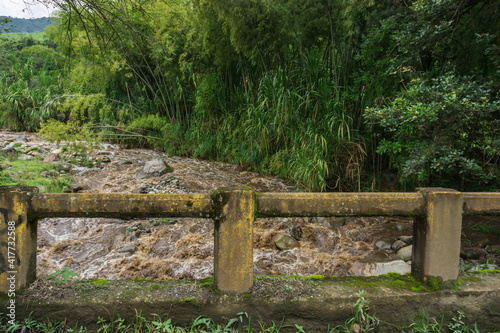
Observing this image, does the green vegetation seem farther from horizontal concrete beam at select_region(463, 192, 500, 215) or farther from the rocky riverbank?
the rocky riverbank

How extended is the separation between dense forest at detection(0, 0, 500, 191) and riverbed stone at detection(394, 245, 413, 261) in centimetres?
86

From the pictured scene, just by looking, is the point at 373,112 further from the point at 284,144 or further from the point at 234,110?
the point at 234,110

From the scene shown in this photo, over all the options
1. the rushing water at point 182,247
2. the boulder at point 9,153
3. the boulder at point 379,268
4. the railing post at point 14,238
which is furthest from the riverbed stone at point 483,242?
the boulder at point 9,153

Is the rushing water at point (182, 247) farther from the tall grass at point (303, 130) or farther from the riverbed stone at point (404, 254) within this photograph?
the tall grass at point (303, 130)

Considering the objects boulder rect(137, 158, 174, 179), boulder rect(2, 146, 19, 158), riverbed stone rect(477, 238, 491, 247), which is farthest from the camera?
boulder rect(2, 146, 19, 158)

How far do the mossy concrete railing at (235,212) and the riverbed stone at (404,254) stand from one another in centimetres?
205

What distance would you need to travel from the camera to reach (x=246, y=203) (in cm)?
166

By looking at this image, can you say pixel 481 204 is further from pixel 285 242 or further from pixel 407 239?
pixel 285 242

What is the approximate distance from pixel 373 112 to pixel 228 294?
2521 millimetres

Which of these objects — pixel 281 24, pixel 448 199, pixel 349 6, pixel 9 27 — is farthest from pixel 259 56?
pixel 448 199

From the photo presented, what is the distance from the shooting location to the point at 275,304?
5.52 feet

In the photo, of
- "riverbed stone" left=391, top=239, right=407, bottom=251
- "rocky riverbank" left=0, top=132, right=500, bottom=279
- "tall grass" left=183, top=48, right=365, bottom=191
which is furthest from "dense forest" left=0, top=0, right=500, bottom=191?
"riverbed stone" left=391, top=239, right=407, bottom=251

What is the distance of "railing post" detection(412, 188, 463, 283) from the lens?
1.72 metres

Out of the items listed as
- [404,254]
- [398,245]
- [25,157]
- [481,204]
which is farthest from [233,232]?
[25,157]
